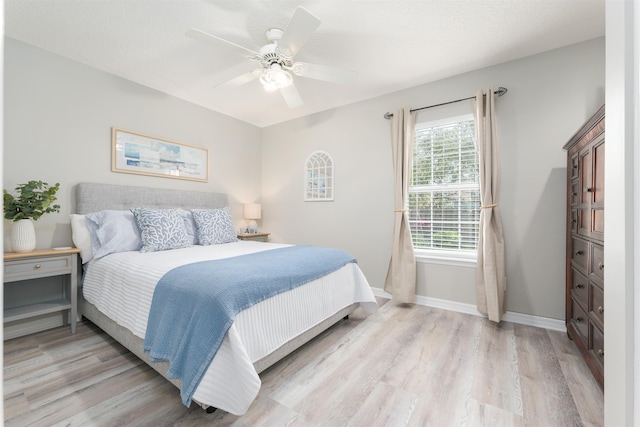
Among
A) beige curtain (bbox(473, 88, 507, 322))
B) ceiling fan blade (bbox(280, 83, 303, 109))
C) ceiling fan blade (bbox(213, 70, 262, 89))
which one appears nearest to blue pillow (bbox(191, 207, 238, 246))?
ceiling fan blade (bbox(213, 70, 262, 89))

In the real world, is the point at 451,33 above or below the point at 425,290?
above

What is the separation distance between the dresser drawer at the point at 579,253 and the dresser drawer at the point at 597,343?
417 millimetres

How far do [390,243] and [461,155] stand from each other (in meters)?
1.29

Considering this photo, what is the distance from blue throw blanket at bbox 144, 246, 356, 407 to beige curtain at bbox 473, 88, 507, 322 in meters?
1.94

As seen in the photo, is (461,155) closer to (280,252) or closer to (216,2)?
(280,252)

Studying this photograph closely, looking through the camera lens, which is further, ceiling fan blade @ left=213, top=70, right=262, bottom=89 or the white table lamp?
the white table lamp

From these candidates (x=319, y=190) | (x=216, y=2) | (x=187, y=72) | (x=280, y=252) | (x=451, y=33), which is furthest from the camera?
(x=319, y=190)

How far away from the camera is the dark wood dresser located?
5.65 feet

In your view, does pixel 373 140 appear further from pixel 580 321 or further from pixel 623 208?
pixel 623 208

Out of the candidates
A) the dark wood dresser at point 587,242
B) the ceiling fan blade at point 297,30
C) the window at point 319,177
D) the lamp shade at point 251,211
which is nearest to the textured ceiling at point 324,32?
the ceiling fan blade at point 297,30

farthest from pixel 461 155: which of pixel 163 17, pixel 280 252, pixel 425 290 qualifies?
pixel 163 17

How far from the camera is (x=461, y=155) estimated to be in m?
3.12

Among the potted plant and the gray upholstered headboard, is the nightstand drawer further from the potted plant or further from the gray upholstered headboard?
the gray upholstered headboard

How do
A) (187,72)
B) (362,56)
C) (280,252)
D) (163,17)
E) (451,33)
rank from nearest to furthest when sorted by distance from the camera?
(163,17)
(451,33)
(280,252)
(362,56)
(187,72)
